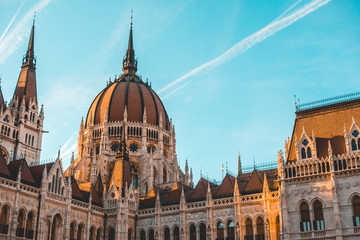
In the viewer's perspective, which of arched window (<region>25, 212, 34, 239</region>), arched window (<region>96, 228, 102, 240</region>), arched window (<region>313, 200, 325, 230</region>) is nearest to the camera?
arched window (<region>313, 200, 325, 230</region>)

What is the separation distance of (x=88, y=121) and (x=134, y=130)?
8.16 m

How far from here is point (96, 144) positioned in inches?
2571

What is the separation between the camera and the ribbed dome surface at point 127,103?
66.1 m

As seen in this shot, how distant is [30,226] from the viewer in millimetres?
38625

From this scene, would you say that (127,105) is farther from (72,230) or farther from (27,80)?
(72,230)

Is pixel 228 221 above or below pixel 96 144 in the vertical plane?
below

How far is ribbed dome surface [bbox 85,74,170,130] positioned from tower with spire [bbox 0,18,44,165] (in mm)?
13373

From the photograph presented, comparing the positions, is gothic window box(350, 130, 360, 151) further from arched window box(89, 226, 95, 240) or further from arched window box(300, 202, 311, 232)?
arched window box(89, 226, 95, 240)

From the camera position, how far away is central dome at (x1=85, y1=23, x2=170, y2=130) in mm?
66000

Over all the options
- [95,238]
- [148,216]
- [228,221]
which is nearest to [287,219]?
[228,221]

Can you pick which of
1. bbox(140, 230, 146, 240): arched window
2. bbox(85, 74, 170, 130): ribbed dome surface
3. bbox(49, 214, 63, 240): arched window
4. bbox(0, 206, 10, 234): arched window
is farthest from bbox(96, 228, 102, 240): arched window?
bbox(85, 74, 170, 130): ribbed dome surface

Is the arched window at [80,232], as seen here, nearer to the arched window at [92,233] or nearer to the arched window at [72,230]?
the arched window at [72,230]

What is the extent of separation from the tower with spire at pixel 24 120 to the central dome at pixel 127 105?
13.2 meters

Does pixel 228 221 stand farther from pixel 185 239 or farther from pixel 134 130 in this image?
pixel 134 130
